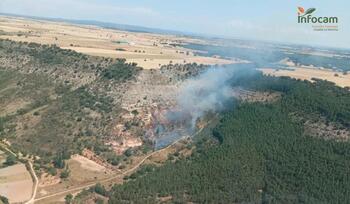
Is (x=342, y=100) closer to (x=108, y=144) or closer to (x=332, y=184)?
(x=332, y=184)

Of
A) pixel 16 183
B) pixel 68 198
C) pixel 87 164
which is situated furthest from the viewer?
pixel 87 164

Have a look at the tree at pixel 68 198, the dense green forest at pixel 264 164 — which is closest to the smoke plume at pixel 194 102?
the dense green forest at pixel 264 164

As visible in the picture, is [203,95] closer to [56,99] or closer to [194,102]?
[194,102]

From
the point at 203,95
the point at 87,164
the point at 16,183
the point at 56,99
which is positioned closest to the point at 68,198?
the point at 16,183

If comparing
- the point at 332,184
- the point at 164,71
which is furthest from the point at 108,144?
the point at 332,184

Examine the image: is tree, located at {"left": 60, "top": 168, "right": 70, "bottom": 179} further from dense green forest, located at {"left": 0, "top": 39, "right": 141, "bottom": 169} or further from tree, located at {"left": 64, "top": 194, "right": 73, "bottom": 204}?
tree, located at {"left": 64, "top": 194, "right": 73, "bottom": 204}

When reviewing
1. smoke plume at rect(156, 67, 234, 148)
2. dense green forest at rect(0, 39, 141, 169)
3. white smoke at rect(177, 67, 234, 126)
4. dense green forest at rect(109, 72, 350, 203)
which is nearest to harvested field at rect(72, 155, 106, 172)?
dense green forest at rect(0, 39, 141, 169)
